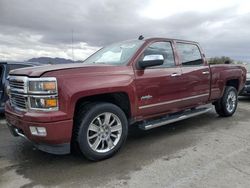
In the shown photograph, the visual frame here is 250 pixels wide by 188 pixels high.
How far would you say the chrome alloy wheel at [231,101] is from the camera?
7.04m

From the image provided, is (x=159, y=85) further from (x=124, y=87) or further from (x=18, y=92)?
(x=18, y=92)

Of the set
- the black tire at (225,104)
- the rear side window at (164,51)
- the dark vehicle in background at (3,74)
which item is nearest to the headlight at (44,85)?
the rear side window at (164,51)

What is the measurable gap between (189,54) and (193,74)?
0.52 m

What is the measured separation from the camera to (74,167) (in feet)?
12.7

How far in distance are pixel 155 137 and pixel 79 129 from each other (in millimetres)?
1955

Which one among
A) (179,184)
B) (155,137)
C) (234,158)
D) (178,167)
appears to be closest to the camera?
(179,184)

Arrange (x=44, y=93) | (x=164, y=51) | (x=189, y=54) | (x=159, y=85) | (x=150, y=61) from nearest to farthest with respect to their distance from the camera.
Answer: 1. (x=44, y=93)
2. (x=150, y=61)
3. (x=159, y=85)
4. (x=164, y=51)
5. (x=189, y=54)

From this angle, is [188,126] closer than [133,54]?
No

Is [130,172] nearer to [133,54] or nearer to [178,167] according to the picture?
[178,167]

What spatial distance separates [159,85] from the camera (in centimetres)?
480

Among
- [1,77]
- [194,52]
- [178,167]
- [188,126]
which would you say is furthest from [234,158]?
[1,77]

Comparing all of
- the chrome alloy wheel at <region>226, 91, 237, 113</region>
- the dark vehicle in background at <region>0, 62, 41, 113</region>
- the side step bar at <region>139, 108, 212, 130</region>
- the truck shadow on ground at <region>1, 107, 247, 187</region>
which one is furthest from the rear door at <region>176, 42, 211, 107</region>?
the dark vehicle in background at <region>0, 62, 41, 113</region>

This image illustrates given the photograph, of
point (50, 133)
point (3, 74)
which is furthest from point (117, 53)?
point (3, 74)

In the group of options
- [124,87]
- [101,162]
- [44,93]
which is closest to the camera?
[44,93]
